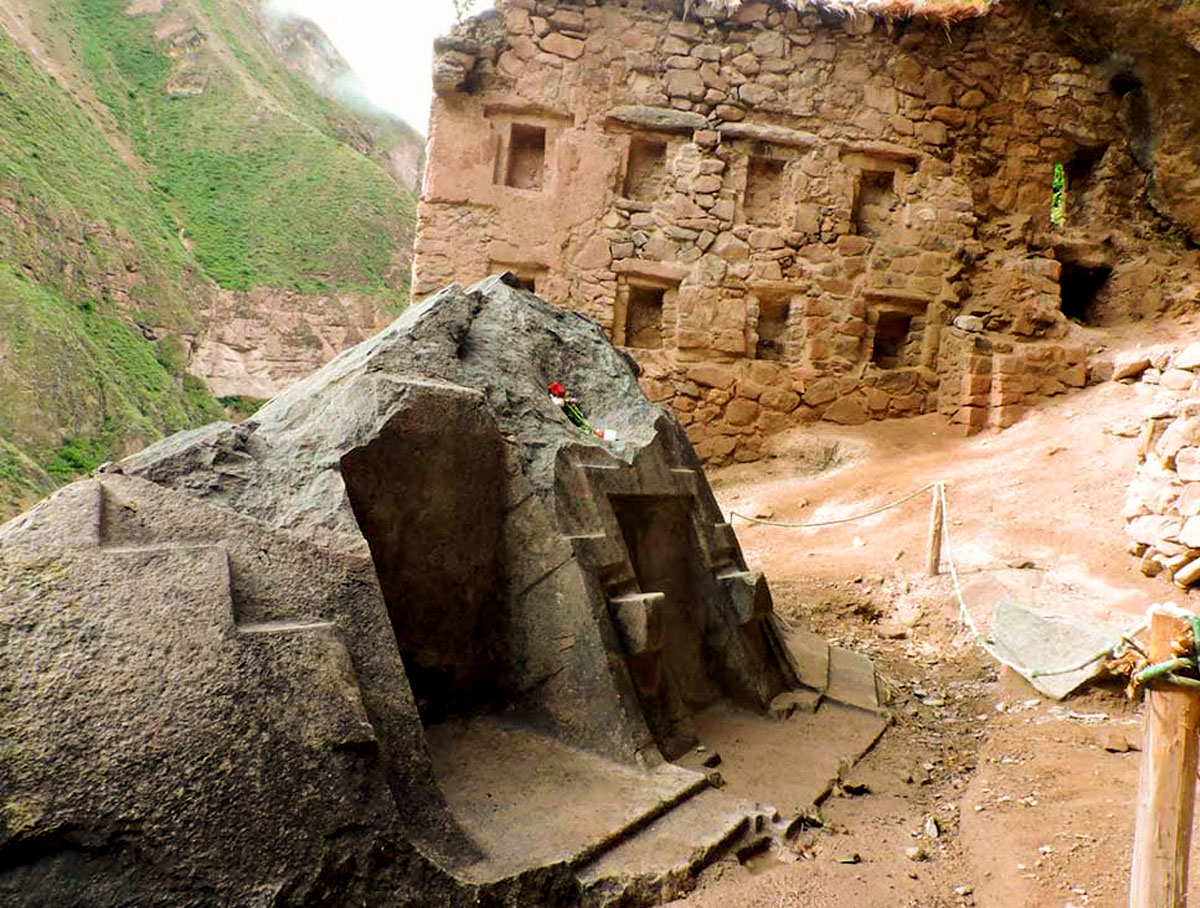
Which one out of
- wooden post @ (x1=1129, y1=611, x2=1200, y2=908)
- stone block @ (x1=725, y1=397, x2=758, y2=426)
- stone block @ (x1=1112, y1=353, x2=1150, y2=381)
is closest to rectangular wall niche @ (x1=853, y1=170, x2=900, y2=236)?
stone block @ (x1=725, y1=397, x2=758, y2=426)

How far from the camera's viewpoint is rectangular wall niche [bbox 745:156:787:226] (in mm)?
9281

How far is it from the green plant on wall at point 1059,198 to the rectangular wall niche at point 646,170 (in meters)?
4.76

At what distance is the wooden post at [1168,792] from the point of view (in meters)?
1.80

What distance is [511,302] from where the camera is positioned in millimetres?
3928

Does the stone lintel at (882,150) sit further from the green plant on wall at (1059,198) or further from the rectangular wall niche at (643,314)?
the rectangular wall niche at (643,314)

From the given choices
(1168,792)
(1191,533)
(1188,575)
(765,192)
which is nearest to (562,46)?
(765,192)

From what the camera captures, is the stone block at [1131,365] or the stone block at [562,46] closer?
the stone block at [1131,365]

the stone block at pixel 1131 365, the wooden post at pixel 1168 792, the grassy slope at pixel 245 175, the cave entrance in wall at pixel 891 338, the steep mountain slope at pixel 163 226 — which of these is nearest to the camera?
the wooden post at pixel 1168 792

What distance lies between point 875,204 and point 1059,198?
2997 millimetres

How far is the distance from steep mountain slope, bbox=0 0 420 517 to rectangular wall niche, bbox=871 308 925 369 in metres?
11.5

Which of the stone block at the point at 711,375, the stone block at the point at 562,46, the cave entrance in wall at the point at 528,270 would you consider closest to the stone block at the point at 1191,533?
the stone block at the point at 711,375

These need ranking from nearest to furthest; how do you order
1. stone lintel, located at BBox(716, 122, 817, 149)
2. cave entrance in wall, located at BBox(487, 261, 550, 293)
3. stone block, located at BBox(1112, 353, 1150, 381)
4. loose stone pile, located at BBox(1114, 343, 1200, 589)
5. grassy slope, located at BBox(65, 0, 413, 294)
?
loose stone pile, located at BBox(1114, 343, 1200, 589) → stone block, located at BBox(1112, 353, 1150, 381) → cave entrance in wall, located at BBox(487, 261, 550, 293) → stone lintel, located at BBox(716, 122, 817, 149) → grassy slope, located at BBox(65, 0, 413, 294)

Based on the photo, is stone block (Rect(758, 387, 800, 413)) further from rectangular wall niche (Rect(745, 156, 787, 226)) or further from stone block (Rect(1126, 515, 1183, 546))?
stone block (Rect(1126, 515, 1183, 546))

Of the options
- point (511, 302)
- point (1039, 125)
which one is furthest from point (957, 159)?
point (511, 302)
